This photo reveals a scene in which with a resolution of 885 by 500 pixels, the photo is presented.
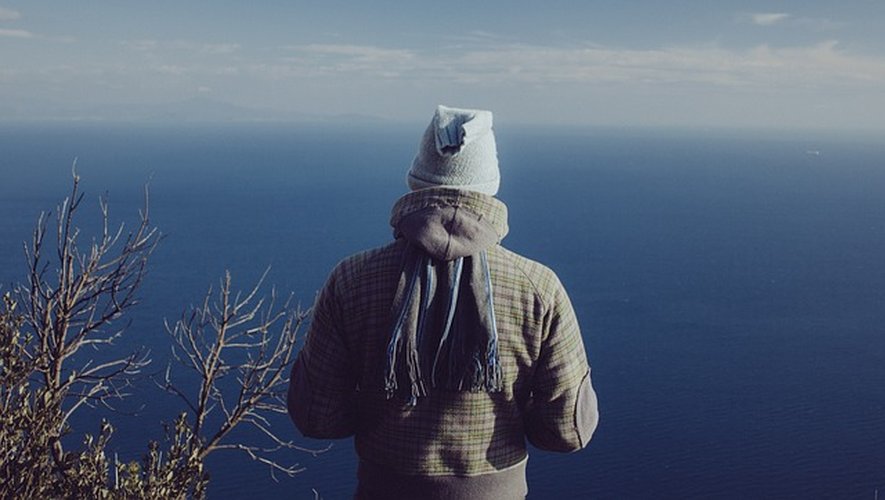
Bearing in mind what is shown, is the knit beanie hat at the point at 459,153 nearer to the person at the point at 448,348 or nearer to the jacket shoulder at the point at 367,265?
the person at the point at 448,348

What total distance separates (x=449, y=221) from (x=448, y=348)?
0.31 metres

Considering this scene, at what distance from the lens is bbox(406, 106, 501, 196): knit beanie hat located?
181cm

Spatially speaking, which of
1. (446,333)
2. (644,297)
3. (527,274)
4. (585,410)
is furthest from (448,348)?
(644,297)

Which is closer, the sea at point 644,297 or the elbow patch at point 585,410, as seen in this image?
the elbow patch at point 585,410

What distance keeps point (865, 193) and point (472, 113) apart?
416 ft

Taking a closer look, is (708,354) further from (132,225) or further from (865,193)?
(865,193)

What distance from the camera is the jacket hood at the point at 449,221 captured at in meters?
1.73

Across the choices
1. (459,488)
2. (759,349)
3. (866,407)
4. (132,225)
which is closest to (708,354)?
(759,349)

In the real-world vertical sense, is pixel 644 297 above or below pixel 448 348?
below

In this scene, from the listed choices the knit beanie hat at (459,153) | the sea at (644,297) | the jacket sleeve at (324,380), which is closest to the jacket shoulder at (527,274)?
the knit beanie hat at (459,153)

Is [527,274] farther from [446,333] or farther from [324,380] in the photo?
[324,380]

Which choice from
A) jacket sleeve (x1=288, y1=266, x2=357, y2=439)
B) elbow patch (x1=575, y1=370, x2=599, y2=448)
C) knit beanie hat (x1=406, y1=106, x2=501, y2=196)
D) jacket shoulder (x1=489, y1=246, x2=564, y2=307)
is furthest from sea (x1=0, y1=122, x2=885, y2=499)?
elbow patch (x1=575, y1=370, x2=599, y2=448)

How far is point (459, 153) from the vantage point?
5.94 ft

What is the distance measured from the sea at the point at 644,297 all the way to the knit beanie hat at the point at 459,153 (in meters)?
3.47
